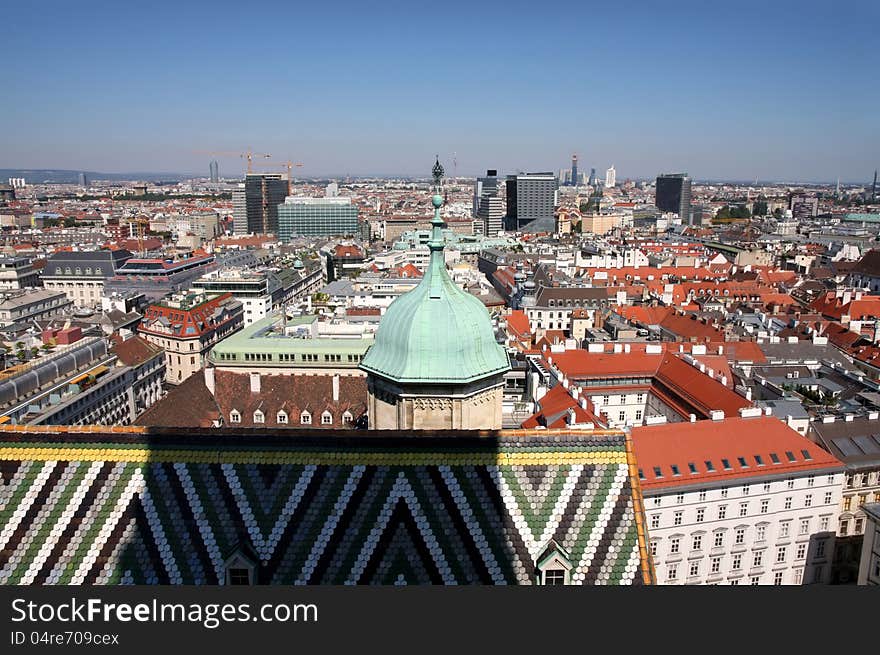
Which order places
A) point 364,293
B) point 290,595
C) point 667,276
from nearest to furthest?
point 290,595 < point 364,293 < point 667,276

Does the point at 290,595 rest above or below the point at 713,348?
above

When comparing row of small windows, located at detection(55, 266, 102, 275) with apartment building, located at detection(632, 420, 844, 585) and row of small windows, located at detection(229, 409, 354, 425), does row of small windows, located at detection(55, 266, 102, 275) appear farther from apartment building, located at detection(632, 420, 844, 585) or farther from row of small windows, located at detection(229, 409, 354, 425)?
apartment building, located at detection(632, 420, 844, 585)

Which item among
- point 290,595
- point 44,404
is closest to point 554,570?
point 290,595

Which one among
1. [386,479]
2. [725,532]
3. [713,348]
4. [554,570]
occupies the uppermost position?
[386,479]

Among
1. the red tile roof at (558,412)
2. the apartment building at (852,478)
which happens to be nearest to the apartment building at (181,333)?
the red tile roof at (558,412)

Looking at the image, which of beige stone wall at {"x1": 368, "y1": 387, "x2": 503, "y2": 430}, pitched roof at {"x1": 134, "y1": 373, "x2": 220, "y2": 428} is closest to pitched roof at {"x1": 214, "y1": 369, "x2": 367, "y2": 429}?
pitched roof at {"x1": 134, "y1": 373, "x2": 220, "y2": 428}

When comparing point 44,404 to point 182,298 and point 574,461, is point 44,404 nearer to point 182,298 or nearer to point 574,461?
point 182,298
